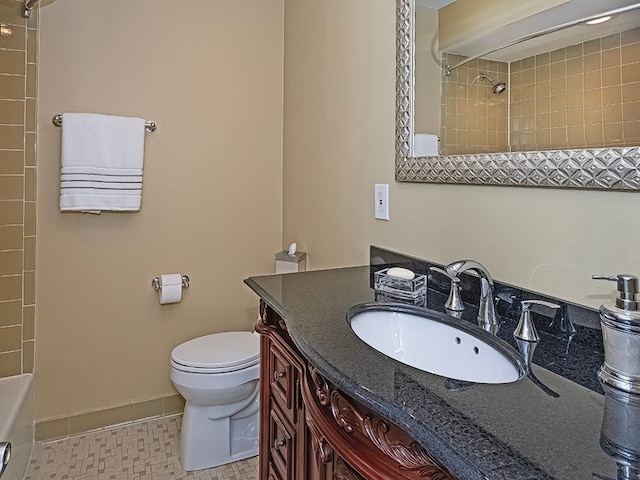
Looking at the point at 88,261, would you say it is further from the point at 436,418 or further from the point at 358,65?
the point at 436,418

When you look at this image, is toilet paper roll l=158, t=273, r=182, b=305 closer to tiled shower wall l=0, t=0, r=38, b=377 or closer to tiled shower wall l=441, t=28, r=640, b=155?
tiled shower wall l=0, t=0, r=38, b=377

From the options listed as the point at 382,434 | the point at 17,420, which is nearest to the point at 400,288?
the point at 382,434

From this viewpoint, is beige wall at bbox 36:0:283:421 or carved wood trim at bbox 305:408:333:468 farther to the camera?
beige wall at bbox 36:0:283:421

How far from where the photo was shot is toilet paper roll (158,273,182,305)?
2270 millimetres

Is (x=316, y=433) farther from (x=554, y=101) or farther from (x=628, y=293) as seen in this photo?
(x=554, y=101)

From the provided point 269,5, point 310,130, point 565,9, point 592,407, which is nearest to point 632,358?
point 592,407

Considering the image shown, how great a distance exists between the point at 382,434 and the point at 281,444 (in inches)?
26.8

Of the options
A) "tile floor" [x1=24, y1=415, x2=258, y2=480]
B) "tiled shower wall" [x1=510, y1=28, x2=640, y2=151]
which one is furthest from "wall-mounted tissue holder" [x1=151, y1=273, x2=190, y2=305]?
"tiled shower wall" [x1=510, y1=28, x2=640, y2=151]

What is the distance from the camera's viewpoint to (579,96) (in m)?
0.96

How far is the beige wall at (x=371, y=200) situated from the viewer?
3.09ft

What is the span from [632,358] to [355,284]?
0.80 metres

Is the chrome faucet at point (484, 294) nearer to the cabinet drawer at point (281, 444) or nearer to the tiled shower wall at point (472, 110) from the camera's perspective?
the tiled shower wall at point (472, 110)

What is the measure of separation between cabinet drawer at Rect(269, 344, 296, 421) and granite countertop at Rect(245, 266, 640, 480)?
0.30 metres

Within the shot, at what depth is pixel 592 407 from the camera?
2.11ft
